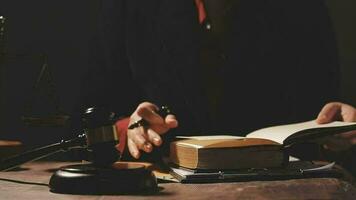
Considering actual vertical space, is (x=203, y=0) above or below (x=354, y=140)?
above

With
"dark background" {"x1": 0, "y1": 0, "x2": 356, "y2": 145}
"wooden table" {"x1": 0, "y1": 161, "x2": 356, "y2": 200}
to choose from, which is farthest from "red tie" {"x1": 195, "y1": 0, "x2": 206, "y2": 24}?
"wooden table" {"x1": 0, "y1": 161, "x2": 356, "y2": 200}

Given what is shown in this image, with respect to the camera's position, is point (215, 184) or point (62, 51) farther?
point (62, 51)

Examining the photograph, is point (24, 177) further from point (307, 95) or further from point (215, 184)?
point (307, 95)

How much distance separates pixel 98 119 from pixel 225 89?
121 cm

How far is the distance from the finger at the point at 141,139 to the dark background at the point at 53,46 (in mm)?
1190

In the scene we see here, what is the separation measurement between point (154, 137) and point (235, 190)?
306 mm

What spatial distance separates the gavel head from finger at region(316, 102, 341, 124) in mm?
500

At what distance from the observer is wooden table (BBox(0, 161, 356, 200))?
2.69 ft

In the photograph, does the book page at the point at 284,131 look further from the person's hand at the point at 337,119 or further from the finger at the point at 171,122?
the finger at the point at 171,122

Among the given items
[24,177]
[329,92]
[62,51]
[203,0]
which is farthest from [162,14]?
[24,177]

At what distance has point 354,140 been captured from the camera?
122cm

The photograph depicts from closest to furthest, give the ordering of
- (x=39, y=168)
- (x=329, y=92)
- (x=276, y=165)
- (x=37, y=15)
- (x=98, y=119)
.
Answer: (x=98, y=119), (x=276, y=165), (x=39, y=168), (x=329, y=92), (x=37, y=15)

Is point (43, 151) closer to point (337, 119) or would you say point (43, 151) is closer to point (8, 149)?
point (8, 149)

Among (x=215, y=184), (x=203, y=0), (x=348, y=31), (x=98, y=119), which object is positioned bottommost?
(x=215, y=184)
